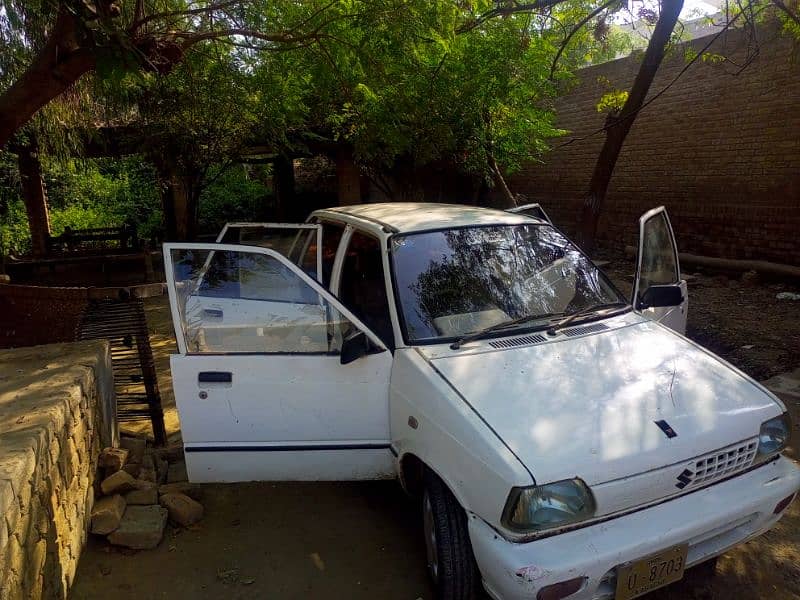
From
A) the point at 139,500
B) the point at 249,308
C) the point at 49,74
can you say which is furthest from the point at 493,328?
the point at 49,74

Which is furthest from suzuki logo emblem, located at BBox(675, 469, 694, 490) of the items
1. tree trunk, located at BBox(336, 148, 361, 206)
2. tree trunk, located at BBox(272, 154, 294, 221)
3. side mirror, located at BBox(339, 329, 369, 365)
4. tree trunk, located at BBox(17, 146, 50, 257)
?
tree trunk, located at BBox(272, 154, 294, 221)

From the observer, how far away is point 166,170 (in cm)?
1065

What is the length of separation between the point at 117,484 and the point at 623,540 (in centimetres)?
272

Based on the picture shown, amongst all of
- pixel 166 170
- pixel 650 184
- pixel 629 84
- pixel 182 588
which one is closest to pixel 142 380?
pixel 182 588

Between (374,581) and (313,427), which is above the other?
(313,427)

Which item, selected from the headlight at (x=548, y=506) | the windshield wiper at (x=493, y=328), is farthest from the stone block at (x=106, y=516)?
the headlight at (x=548, y=506)

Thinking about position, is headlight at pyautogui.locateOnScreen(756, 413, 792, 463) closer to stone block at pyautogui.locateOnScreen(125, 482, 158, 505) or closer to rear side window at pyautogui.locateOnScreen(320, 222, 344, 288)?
rear side window at pyautogui.locateOnScreen(320, 222, 344, 288)

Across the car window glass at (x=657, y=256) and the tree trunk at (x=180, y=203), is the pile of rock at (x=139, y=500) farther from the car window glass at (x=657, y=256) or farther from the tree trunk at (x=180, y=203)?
the tree trunk at (x=180, y=203)

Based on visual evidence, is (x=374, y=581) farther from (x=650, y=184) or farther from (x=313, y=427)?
(x=650, y=184)

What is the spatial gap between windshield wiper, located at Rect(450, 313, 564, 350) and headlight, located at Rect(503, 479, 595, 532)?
2.83ft

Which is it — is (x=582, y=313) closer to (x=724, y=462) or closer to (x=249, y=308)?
(x=724, y=462)

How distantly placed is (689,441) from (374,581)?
1.59 m

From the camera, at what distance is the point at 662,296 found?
3.39 metres

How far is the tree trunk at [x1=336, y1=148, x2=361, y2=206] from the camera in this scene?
454 inches
